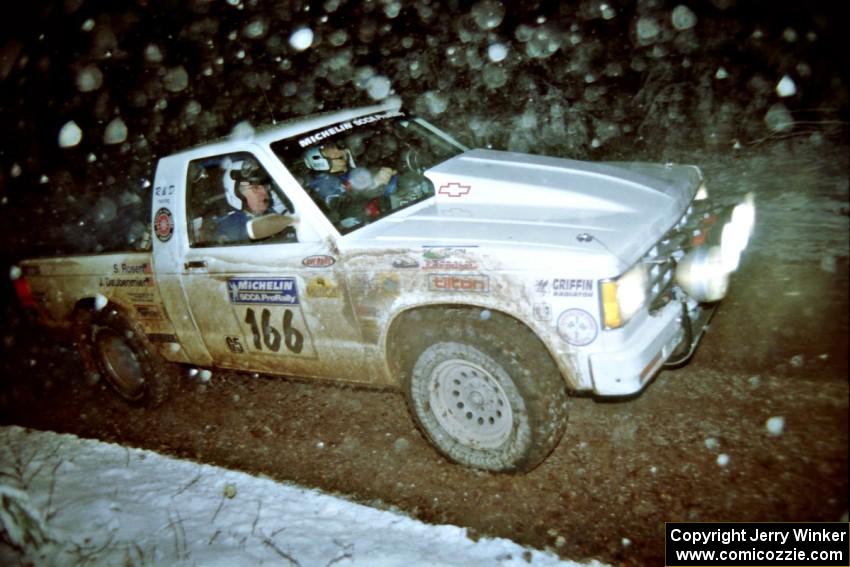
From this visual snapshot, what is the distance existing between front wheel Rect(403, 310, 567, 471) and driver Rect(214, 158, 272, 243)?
1581 mm

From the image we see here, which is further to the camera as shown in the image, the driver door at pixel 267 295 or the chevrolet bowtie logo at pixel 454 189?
the chevrolet bowtie logo at pixel 454 189

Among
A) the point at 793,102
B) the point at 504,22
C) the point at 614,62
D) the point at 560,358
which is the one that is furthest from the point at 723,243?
the point at 504,22

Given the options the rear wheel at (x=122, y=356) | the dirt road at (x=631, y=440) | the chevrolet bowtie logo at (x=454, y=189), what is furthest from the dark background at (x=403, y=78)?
the chevrolet bowtie logo at (x=454, y=189)

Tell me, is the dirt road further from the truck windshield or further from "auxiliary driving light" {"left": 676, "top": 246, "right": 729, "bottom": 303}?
the truck windshield

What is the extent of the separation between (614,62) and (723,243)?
7.96m

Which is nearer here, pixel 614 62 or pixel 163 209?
pixel 163 209

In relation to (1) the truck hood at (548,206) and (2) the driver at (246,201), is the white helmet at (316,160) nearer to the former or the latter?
(2) the driver at (246,201)

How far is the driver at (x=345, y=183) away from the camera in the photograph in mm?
3557

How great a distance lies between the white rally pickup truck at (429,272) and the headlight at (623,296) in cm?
1

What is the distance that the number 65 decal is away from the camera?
362 centimetres

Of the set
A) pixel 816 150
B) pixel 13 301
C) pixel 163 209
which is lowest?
pixel 13 301

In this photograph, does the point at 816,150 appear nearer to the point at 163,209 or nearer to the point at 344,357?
the point at 344,357

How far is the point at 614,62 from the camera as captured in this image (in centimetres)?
988

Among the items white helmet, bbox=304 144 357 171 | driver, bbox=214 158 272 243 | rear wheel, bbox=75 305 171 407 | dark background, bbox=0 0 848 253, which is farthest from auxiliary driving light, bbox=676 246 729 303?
dark background, bbox=0 0 848 253
